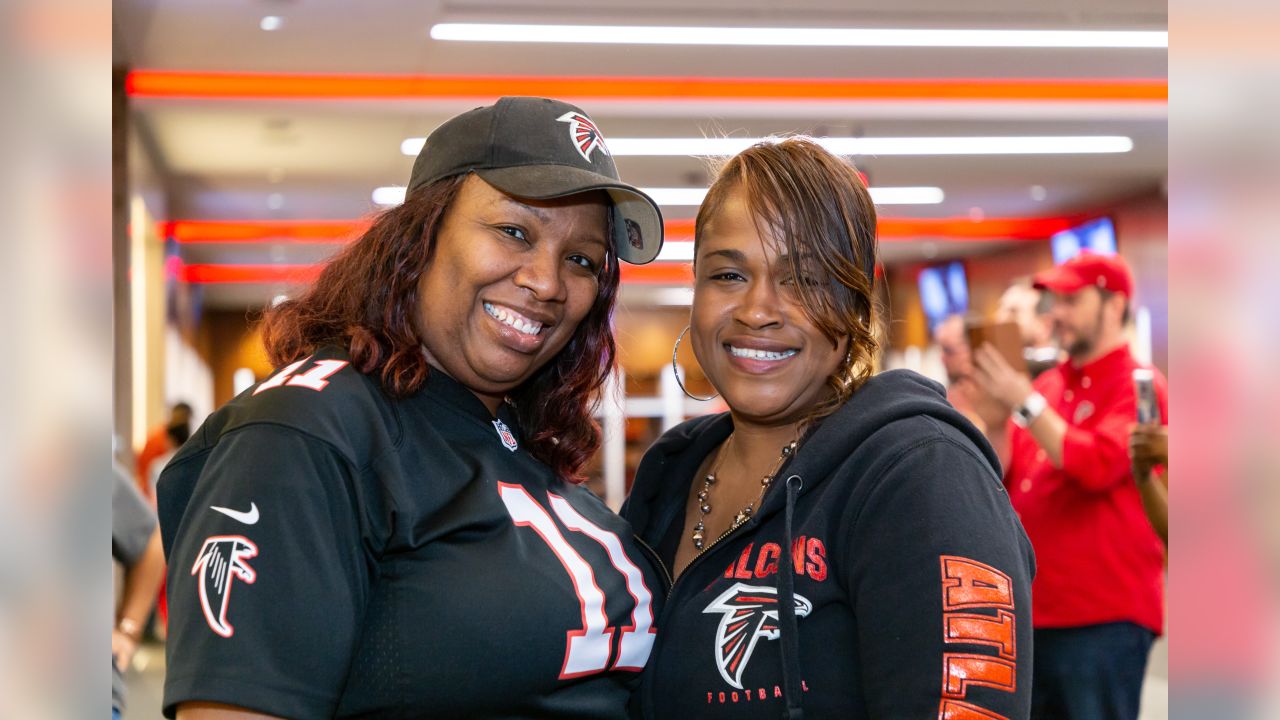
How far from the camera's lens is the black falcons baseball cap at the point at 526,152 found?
1347mm

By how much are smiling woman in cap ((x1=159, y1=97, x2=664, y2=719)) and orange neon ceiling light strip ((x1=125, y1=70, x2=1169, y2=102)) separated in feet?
17.3

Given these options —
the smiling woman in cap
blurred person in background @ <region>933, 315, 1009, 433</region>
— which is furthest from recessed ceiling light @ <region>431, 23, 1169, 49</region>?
the smiling woman in cap

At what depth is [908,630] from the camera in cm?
120

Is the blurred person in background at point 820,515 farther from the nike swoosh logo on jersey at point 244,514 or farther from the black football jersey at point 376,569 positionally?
the nike swoosh logo on jersey at point 244,514

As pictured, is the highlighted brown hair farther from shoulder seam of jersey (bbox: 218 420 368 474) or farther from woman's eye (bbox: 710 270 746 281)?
shoulder seam of jersey (bbox: 218 420 368 474)

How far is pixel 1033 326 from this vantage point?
4.25 meters

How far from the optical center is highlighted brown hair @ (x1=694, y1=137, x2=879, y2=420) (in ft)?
4.84

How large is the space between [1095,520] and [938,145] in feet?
17.9

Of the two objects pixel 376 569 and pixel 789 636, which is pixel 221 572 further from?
pixel 789 636

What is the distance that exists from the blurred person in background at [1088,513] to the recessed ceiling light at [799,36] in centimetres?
287

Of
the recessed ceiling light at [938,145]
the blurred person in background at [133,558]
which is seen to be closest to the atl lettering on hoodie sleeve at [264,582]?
the blurred person in background at [133,558]
